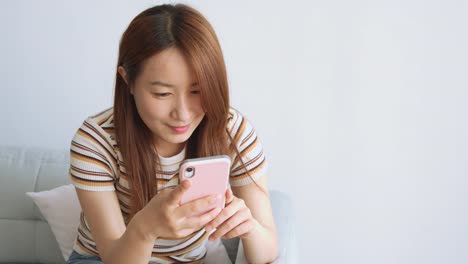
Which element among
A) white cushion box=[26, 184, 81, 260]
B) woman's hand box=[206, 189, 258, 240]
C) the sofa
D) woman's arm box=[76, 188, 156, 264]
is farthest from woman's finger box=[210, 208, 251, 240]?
white cushion box=[26, 184, 81, 260]

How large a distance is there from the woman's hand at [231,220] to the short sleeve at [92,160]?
30 centimetres

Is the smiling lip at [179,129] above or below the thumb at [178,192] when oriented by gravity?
above

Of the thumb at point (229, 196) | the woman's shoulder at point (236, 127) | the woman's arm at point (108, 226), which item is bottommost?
the woman's arm at point (108, 226)

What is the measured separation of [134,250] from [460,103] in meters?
1.35

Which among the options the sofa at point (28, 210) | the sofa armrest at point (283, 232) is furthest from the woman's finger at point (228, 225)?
the sofa at point (28, 210)

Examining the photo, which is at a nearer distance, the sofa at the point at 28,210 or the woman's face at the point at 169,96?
the woman's face at the point at 169,96

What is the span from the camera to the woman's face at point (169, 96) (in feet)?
4.32

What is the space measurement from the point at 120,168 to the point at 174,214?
13.3 inches

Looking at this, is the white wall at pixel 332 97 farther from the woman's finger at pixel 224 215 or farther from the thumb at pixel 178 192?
the thumb at pixel 178 192

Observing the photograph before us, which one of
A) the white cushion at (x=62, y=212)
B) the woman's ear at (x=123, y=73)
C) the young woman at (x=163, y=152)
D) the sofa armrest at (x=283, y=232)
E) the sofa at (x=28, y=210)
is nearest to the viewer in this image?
the young woman at (x=163, y=152)

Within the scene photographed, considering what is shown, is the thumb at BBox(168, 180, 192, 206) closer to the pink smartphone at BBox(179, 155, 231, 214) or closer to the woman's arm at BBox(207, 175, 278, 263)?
the pink smartphone at BBox(179, 155, 231, 214)

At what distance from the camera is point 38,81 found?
2.32 meters

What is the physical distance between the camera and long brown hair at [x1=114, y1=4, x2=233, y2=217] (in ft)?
4.35

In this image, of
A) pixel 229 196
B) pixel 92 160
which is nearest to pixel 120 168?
pixel 92 160
